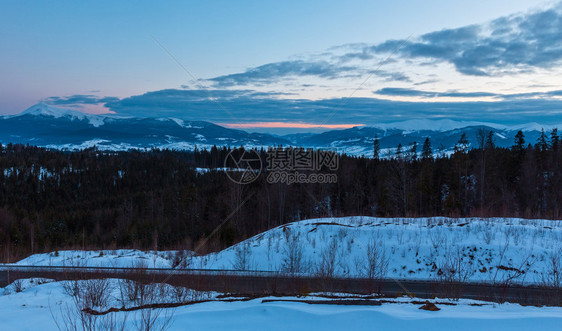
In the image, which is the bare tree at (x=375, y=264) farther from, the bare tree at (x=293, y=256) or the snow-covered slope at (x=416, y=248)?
the bare tree at (x=293, y=256)

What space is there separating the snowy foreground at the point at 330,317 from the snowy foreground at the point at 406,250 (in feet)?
17.3

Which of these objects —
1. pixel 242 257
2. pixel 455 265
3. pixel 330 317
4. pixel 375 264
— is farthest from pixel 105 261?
pixel 455 265

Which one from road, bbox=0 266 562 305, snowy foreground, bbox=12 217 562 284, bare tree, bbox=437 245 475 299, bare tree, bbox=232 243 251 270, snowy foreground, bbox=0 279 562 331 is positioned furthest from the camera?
bare tree, bbox=232 243 251 270

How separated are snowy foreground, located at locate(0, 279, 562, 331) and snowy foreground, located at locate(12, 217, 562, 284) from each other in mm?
5262

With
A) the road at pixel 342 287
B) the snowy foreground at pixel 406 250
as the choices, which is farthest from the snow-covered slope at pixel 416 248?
the road at pixel 342 287

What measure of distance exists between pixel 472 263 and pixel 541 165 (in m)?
58.3

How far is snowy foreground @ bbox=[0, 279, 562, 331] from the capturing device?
16.2ft

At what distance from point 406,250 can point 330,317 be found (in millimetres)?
9788

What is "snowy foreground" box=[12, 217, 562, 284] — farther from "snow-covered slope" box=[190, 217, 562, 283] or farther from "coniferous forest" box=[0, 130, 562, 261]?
"coniferous forest" box=[0, 130, 562, 261]

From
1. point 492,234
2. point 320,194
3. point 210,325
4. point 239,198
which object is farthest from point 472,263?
point 320,194

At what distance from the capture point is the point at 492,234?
1393 cm

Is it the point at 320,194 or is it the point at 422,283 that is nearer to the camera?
the point at 422,283

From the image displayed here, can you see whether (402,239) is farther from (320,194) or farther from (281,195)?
(320,194)
